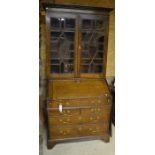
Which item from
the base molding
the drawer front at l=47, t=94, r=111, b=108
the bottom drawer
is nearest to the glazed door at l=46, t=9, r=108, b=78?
the drawer front at l=47, t=94, r=111, b=108

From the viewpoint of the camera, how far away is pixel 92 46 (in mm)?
3055

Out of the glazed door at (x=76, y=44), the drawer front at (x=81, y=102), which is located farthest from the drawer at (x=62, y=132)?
the glazed door at (x=76, y=44)

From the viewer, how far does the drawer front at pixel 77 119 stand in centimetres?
269

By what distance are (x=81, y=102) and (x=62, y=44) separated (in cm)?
97

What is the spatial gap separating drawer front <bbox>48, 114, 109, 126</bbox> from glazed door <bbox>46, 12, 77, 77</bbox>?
70 cm

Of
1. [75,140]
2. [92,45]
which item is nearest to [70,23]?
[92,45]

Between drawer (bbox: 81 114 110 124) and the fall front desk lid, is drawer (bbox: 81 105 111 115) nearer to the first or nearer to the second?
drawer (bbox: 81 114 110 124)

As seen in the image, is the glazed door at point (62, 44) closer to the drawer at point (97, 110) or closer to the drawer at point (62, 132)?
the drawer at point (97, 110)

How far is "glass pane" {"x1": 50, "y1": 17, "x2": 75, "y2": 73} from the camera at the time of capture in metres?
2.84
